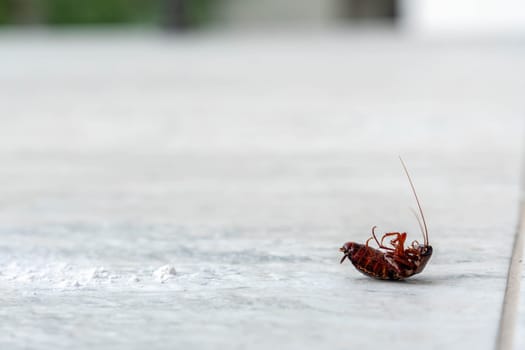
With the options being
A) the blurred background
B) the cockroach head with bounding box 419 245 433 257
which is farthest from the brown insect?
the blurred background

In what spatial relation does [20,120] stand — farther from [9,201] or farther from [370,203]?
[370,203]

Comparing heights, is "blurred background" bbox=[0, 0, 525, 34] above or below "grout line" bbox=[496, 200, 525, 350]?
above

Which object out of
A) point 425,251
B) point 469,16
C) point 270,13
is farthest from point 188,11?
point 425,251

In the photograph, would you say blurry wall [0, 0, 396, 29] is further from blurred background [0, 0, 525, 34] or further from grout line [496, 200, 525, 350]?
grout line [496, 200, 525, 350]

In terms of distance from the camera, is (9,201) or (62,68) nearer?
(9,201)

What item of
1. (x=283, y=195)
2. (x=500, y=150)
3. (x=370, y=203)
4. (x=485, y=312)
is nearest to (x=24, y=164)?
(x=283, y=195)

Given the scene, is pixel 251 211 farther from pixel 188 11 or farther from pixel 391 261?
pixel 188 11

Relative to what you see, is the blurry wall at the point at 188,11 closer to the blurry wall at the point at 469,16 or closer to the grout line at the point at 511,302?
the blurry wall at the point at 469,16
